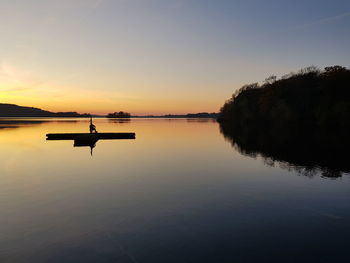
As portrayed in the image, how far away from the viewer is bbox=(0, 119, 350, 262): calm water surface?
412 inches

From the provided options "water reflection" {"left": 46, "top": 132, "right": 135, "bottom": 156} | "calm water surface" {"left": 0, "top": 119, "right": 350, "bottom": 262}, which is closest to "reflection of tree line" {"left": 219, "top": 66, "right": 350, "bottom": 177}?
"calm water surface" {"left": 0, "top": 119, "right": 350, "bottom": 262}

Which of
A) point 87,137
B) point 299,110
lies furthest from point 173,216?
point 299,110

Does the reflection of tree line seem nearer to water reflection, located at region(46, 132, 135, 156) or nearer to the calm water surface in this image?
the calm water surface

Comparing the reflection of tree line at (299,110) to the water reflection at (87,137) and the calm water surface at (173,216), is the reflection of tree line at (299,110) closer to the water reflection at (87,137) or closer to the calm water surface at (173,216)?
the calm water surface at (173,216)

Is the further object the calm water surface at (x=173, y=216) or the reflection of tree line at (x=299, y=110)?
the reflection of tree line at (x=299, y=110)

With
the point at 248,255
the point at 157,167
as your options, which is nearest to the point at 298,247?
the point at 248,255

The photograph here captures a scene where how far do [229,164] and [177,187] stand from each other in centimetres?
1171

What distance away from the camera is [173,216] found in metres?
14.3

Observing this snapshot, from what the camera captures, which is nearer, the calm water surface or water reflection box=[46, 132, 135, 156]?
the calm water surface

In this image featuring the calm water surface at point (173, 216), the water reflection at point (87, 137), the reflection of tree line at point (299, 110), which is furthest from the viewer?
the reflection of tree line at point (299, 110)

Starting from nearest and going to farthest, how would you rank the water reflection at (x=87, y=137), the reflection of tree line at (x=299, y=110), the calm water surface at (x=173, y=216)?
the calm water surface at (x=173, y=216) < the water reflection at (x=87, y=137) < the reflection of tree line at (x=299, y=110)

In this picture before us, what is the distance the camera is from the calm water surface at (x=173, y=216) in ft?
34.4

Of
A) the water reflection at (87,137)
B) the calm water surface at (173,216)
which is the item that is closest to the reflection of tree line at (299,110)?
the calm water surface at (173,216)

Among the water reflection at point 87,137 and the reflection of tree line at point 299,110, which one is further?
the reflection of tree line at point 299,110
